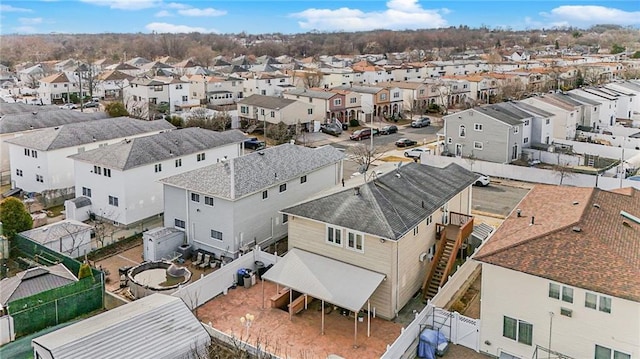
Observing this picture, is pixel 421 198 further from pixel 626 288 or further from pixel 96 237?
pixel 96 237

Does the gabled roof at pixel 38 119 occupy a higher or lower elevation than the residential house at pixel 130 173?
higher

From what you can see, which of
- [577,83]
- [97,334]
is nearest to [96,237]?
[97,334]

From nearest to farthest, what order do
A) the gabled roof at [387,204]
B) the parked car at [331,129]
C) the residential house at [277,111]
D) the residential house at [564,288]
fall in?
the residential house at [564,288]
the gabled roof at [387,204]
the residential house at [277,111]
the parked car at [331,129]

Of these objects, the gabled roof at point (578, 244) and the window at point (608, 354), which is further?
the gabled roof at point (578, 244)

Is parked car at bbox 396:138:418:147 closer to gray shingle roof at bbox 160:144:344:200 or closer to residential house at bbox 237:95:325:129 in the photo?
residential house at bbox 237:95:325:129

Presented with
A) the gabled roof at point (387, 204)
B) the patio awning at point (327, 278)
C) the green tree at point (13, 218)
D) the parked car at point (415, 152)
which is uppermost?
the gabled roof at point (387, 204)

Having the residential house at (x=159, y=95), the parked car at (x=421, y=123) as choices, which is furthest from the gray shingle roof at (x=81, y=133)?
the parked car at (x=421, y=123)

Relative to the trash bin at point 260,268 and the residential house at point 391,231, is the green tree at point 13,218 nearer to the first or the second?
the trash bin at point 260,268
